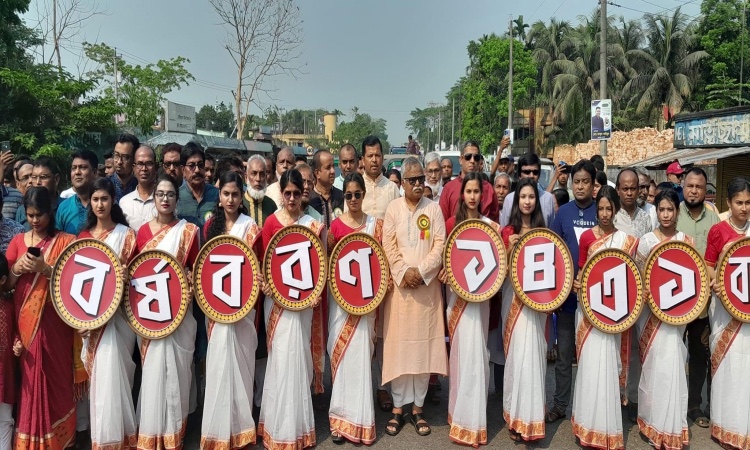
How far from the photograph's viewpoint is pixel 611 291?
385 cm

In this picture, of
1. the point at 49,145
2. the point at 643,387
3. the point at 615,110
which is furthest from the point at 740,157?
the point at 615,110

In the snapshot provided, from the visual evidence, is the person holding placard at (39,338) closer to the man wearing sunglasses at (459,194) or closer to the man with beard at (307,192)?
the man with beard at (307,192)

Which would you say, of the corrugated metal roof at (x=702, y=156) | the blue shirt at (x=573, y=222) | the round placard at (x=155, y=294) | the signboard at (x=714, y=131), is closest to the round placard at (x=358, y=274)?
the round placard at (x=155, y=294)

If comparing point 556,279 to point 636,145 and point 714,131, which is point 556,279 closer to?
point 714,131

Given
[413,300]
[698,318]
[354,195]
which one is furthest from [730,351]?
[354,195]

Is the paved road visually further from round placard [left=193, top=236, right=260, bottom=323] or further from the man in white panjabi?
round placard [left=193, top=236, right=260, bottom=323]

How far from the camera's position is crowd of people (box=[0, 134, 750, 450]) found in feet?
12.0

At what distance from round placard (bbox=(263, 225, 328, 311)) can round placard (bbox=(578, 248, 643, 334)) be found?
1.72 m

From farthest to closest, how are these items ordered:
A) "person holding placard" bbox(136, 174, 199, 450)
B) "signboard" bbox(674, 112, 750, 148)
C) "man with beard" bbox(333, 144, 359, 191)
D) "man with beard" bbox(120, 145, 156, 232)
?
"signboard" bbox(674, 112, 750, 148)
"man with beard" bbox(333, 144, 359, 191)
"man with beard" bbox(120, 145, 156, 232)
"person holding placard" bbox(136, 174, 199, 450)

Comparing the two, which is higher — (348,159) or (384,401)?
(348,159)

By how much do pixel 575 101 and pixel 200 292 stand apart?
34.9m

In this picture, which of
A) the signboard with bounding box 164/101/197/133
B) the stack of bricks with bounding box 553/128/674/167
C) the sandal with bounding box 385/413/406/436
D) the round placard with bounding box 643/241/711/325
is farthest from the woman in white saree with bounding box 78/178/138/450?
the signboard with bounding box 164/101/197/133

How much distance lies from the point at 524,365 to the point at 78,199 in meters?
3.44

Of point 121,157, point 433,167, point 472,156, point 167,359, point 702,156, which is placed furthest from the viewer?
point 702,156
